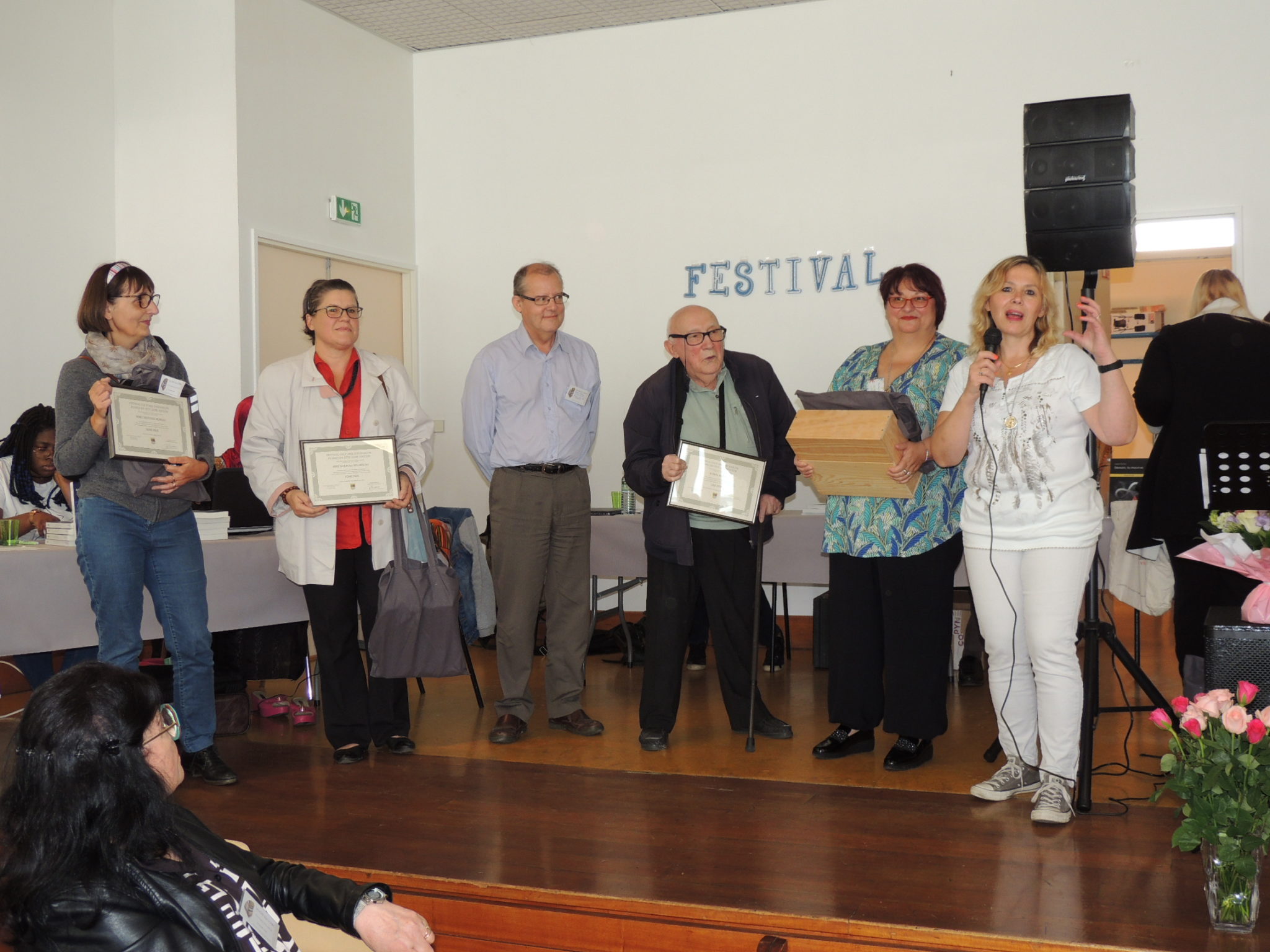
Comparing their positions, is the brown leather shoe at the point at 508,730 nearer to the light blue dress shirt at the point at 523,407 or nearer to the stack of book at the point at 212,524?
the light blue dress shirt at the point at 523,407

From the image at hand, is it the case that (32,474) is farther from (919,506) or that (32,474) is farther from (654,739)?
(919,506)

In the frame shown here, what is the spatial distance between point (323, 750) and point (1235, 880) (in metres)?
2.97

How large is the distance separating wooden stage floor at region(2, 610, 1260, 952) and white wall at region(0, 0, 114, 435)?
2827 millimetres

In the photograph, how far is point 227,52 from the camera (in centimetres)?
620

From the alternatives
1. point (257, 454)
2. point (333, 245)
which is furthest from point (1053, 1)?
point (257, 454)

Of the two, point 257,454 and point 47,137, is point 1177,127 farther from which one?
point 47,137

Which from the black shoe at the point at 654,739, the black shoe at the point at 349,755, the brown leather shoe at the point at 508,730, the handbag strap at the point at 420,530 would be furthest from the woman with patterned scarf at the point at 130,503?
the black shoe at the point at 654,739

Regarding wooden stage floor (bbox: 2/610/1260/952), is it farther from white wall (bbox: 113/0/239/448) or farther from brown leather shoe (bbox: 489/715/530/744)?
white wall (bbox: 113/0/239/448)

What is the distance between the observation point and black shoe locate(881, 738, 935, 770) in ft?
12.3

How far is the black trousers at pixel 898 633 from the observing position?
12.1 feet

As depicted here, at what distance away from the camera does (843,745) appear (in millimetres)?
3945

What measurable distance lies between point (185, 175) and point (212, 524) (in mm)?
2806

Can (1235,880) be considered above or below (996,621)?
below

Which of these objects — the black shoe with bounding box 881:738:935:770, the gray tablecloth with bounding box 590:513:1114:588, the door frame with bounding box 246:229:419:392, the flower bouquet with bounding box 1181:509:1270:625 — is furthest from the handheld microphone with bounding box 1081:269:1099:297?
the door frame with bounding box 246:229:419:392
